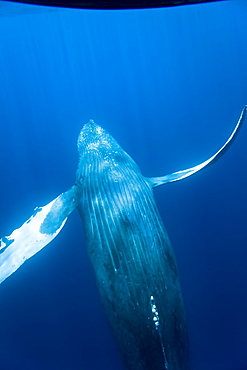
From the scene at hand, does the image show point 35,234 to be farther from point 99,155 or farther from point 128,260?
point 99,155

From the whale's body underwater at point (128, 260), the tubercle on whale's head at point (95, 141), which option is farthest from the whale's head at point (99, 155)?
the whale's body underwater at point (128, 260)

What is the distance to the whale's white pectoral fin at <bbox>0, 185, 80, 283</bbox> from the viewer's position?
5229 millimetres

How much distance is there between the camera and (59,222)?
5.89 meters

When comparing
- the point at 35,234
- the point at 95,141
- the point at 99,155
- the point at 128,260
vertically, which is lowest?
the point at 128,260

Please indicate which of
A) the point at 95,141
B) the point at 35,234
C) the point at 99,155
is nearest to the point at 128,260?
the point at 35,234

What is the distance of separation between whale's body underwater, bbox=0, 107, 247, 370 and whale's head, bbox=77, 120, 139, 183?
18.0 inches

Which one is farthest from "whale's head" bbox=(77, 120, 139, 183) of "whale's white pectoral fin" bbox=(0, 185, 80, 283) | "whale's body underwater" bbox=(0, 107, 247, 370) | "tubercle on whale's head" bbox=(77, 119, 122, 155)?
"whale's white pectoral fin" bbox=(0, 185, 80, 283)

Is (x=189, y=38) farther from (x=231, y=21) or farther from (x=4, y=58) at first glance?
(x=4, y=58)

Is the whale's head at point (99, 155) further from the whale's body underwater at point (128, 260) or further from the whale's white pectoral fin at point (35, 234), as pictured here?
the whale's white pectoral fin at point (35, 234)

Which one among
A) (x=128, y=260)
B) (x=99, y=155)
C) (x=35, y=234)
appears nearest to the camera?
(x=128, y=260)

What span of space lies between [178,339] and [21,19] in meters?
21.1

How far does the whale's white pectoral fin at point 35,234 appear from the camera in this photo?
523cm

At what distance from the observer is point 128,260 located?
509 centimetres

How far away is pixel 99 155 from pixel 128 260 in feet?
10.1
